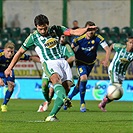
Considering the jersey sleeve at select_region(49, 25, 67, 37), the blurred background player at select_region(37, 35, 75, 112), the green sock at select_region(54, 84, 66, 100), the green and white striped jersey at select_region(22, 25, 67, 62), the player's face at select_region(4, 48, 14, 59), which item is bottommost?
the blurred background player at select_region(37, 35, 75, 112)

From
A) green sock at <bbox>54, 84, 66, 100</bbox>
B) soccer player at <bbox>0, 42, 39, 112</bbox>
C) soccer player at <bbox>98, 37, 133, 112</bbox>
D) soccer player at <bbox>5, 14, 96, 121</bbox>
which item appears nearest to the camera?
green sock at <bbox>54, 84, 66, 100</bbox>

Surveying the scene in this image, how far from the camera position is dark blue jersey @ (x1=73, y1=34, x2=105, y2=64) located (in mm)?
14250

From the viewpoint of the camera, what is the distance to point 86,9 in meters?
25.0

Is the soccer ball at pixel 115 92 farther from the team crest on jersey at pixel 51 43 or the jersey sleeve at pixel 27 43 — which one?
the jersey sleeve at pixel 27 43

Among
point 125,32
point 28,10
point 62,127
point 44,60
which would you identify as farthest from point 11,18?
point 62,127

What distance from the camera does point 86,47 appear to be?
14383 millimetres

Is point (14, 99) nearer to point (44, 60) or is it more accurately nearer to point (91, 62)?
point (91, 62)

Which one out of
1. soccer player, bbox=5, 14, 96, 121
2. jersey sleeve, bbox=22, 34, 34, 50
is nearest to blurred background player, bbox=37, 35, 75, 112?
soccer player, bbox=5, 14, 96, 121

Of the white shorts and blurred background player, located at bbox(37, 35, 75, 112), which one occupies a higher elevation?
the white shorts

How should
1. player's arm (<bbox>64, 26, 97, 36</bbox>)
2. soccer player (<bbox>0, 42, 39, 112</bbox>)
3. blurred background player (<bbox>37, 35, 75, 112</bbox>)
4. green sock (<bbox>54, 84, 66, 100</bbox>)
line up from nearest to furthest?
1. player's arm (<bbox>64, 26, 97, 36</bbox>)
2. green sock (<bbox>54, 84, 66, 100</bbox>)
3. blurred background player (<bbox>37, 35, 75, 112</bbox>)
4. soccer player (<bbox>0, 42, 39, 112</bbox>)

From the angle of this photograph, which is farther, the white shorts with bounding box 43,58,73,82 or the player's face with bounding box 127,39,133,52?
the player's face with bounding box 127,39,133,52

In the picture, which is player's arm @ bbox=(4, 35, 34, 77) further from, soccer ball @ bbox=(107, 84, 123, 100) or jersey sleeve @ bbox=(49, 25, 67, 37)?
soccer ball @ bbox=(107, 84, 123, 100)

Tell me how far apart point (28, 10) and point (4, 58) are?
11330 mm

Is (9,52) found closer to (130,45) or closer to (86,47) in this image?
(86,47)
